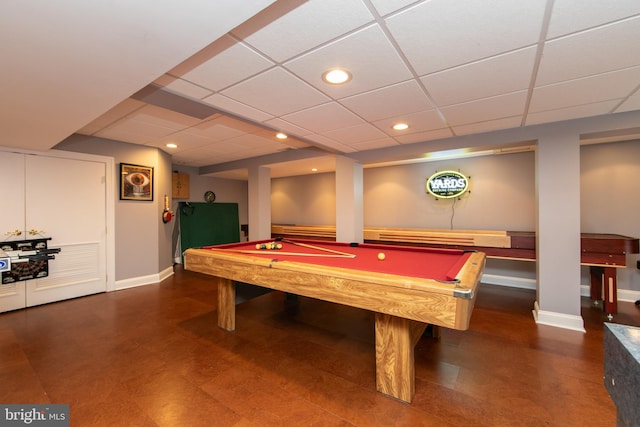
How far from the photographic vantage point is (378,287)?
1672 mm

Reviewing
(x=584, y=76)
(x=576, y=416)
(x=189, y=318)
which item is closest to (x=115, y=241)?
(x=189, y=318)

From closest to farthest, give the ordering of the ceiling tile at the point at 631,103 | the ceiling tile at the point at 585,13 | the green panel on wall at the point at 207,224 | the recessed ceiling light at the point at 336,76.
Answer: the ceiling tile at the point at 585,13, the recessed ceiling light at the point at 336,76, the ceiling tile at the point at 631,103, the green panel on wall at the point at 207,224

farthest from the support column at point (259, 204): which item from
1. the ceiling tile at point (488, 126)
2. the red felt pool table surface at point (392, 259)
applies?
the ceiling tile at point (488, 126)

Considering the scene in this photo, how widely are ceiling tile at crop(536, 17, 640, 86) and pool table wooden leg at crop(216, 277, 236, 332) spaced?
10.8ft

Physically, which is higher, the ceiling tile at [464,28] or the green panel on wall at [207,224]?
the ceiling tile at [464,28]

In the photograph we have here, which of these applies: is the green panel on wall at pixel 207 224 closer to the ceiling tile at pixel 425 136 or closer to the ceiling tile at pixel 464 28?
the ceiling tile at pixel 425 136

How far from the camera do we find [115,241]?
167 inches

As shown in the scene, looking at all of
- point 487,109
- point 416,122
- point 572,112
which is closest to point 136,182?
point 416,122

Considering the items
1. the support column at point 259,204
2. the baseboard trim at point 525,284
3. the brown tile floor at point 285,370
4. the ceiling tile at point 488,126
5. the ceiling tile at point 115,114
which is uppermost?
the ceiling tile at point 115,114

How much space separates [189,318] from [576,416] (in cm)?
354

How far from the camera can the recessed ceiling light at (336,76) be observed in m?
1.88

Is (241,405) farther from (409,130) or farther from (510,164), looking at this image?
(510,164)

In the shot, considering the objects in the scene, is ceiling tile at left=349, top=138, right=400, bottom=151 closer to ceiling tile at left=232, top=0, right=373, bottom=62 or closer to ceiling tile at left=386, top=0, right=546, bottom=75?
ceiling tile at left=386, top=0, right=546, bottom=75

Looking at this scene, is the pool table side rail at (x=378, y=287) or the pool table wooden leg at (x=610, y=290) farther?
the pool table wooden leg at (x=610, y=290)
